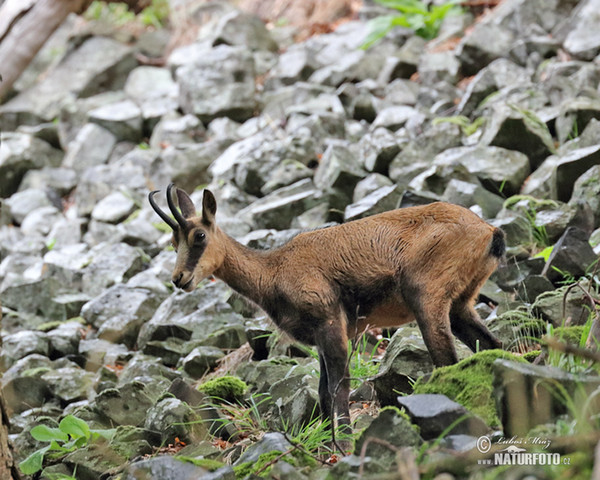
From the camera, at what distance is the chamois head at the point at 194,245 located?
6383mm

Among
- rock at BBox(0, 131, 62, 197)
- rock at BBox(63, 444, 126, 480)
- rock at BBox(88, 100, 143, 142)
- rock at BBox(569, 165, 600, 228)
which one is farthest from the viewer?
rock at BBox(88, 100, 143, 142)

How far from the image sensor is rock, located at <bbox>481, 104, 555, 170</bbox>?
33.0 ft

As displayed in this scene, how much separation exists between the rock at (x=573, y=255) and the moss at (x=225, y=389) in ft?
10.4

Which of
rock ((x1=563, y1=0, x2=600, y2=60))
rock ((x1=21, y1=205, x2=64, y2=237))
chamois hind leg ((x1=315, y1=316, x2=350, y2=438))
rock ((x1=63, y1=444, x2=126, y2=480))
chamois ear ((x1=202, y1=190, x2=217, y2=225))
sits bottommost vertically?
rock ((x1=21, y1=205, x2=64, y2=237))

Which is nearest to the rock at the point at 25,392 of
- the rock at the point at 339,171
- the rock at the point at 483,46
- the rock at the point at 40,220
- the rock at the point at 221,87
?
the rock at the point at 339,171

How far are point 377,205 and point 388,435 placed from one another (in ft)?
16.7

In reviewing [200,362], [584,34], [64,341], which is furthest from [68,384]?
[584,34]

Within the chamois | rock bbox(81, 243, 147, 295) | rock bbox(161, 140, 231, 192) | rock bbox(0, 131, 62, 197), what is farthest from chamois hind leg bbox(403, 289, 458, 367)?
rock bbox(0, 131, 62, 197)

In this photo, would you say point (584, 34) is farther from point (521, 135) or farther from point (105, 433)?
point (105, 433)

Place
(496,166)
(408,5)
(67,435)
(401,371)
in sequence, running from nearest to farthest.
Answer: (401,371) → (67,435) → (496,166) → (408,5)

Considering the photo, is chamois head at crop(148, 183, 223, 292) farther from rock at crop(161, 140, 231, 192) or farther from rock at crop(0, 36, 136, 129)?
rock at crop(0, 36, 136, 129)

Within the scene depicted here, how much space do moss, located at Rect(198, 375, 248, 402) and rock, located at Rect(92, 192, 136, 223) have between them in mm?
7044

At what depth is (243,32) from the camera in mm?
17516

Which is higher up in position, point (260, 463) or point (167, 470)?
point (167, 470)
